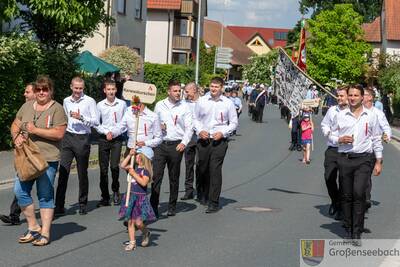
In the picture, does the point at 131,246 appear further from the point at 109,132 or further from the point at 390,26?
the point at 390,26

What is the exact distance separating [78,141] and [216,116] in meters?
1.97

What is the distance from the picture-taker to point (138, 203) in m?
8.26

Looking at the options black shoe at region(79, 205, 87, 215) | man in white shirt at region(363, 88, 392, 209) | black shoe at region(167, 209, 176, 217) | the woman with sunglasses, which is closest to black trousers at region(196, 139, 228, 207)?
black shoe at region(167, 209, 176, 217)

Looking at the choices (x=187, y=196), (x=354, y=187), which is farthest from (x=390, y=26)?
(x=354, y=187)

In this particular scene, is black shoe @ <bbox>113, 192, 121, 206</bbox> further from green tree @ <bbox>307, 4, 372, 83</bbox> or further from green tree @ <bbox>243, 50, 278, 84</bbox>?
green tree @ <bbox>243, 50, 278, 84</bbox>

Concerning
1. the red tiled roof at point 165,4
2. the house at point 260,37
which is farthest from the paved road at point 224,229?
the house at point 260,37

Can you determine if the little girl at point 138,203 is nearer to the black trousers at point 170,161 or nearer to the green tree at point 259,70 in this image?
the black trousers at point 170,161

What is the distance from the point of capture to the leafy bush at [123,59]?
29.5 metres

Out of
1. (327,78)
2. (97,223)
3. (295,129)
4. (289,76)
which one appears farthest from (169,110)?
(327,78)

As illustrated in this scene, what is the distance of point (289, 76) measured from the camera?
12.8 meters

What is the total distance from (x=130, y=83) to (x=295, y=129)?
43.8 feet

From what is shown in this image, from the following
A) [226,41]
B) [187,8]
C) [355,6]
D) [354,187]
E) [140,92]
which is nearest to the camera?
[354,187]

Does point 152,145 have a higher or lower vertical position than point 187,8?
lower

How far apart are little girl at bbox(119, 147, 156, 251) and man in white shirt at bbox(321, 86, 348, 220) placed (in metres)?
2.38
